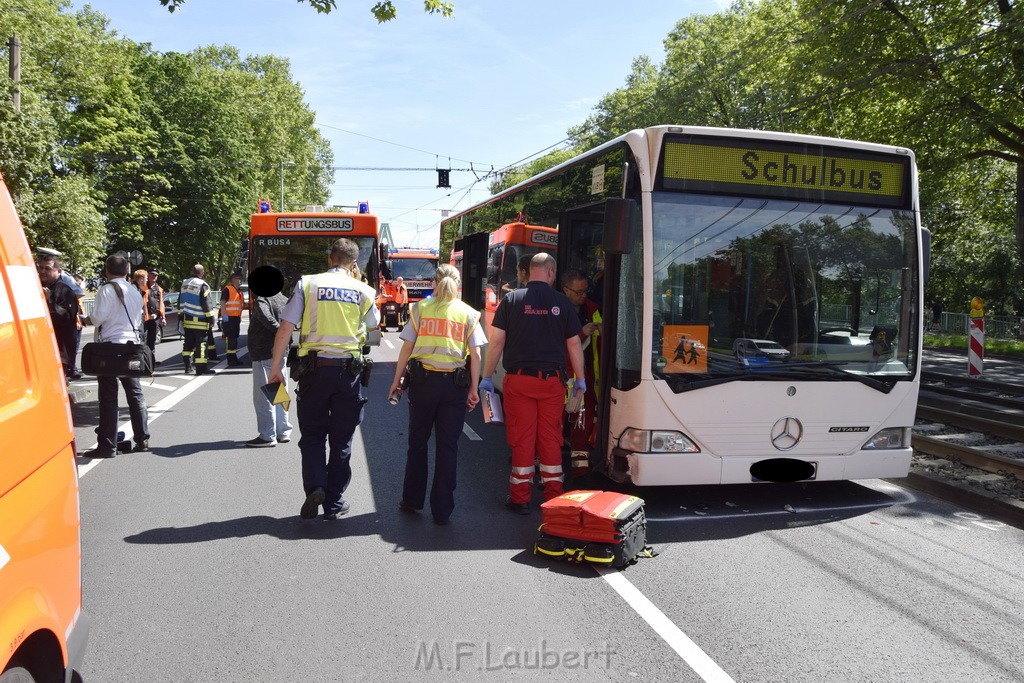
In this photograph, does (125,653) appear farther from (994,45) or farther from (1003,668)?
(994,45)

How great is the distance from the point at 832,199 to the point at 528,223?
4125mm

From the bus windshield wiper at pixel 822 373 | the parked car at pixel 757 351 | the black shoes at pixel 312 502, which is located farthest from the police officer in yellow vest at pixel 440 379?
the bus windshield wiper at pixel 822 373

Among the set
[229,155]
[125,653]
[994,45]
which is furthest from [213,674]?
[229,155]

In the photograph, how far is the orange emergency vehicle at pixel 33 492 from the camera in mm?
2240

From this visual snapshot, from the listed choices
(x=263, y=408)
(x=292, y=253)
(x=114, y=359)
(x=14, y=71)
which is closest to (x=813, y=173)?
(x=263, y=408)

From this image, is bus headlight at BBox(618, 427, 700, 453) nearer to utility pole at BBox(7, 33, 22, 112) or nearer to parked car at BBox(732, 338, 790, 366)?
parked car at BBox(732, 338, 790, 366)

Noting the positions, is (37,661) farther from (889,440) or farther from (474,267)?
(474,267)

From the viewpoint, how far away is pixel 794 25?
25.9m

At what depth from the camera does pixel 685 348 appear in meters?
6.36

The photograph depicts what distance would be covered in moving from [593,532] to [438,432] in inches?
55.8

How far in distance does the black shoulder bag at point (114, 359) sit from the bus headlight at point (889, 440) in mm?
6047

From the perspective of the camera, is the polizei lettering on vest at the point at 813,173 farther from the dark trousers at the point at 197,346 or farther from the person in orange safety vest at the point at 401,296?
the person in orange safety vest at the point at 401,296

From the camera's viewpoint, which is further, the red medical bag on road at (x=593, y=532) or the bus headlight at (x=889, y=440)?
the bus headlight at (x=889, y=440)

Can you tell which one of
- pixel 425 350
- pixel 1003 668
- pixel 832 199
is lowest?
pixel 1003 668
